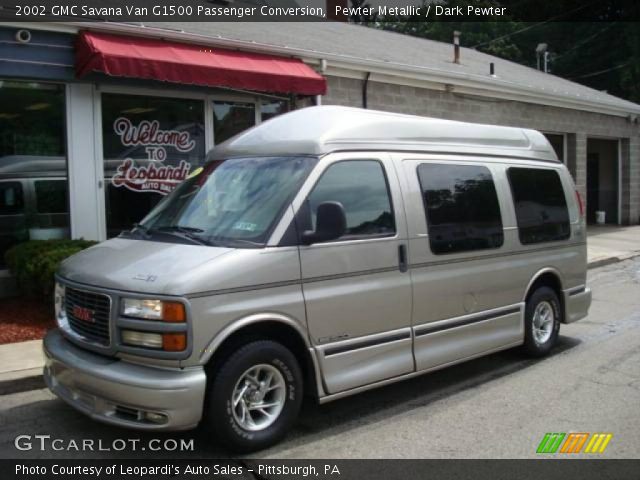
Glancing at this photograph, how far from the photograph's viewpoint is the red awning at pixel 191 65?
312 inches

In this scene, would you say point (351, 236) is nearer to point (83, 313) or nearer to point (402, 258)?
point (402, 258)

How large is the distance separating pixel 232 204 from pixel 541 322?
144 inches

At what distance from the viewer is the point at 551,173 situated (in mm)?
6746

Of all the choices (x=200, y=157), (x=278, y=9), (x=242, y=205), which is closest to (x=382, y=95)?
(x=200, y=157)

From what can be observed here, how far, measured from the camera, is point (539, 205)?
6.41 metres

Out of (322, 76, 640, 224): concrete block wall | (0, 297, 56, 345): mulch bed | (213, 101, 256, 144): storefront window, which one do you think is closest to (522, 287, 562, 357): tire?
(0, 297, 56, 345): mulch bed

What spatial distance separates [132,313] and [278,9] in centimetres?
1361

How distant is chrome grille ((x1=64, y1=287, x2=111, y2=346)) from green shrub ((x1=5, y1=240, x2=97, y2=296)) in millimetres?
2996

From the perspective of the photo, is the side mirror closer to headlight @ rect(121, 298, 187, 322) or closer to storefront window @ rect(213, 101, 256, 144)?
headlight @ rect(121, 298, 187, 322)

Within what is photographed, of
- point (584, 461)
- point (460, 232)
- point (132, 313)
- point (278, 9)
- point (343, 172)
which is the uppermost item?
point (278, 9)

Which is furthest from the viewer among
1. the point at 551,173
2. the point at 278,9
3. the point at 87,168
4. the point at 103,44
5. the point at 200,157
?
the point at 278,9

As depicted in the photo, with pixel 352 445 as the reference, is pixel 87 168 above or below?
above

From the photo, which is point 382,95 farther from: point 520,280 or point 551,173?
point 520,280

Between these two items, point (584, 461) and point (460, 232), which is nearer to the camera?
point (584, 461)
